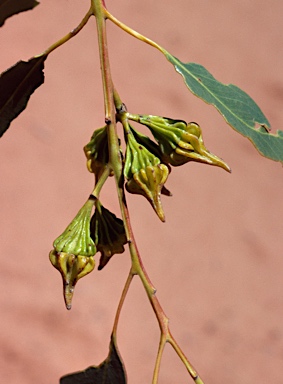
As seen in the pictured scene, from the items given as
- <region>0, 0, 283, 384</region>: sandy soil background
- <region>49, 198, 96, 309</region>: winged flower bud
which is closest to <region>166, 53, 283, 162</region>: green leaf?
<region>49, 198, 96, 309</region>: winged flower bud

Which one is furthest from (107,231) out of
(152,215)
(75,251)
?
(152,215)

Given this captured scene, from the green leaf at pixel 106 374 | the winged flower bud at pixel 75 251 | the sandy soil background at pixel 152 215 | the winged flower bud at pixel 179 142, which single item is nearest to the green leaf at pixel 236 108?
the winged flower bud at pixel 179 142

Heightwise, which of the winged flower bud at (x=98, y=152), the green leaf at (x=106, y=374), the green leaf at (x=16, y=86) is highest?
the green leaf at (x=16, y=86)

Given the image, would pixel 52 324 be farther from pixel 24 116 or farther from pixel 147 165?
pixel 147 165

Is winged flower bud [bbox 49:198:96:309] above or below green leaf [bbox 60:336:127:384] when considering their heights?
above

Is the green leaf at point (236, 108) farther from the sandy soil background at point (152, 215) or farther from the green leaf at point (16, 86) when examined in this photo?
the sandy soil background at point (152, 215)

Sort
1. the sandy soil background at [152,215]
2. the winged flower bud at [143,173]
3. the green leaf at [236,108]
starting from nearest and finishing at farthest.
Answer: the winged flower bud at [143,173] < the green leaf at [236,108] < the sandy soil background at [152,215]

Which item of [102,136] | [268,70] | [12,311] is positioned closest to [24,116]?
[12,311]

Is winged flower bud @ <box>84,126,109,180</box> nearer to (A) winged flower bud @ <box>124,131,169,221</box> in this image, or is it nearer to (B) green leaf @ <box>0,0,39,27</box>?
(A) winged flower bud @ <box>124,131,169,221</box>
